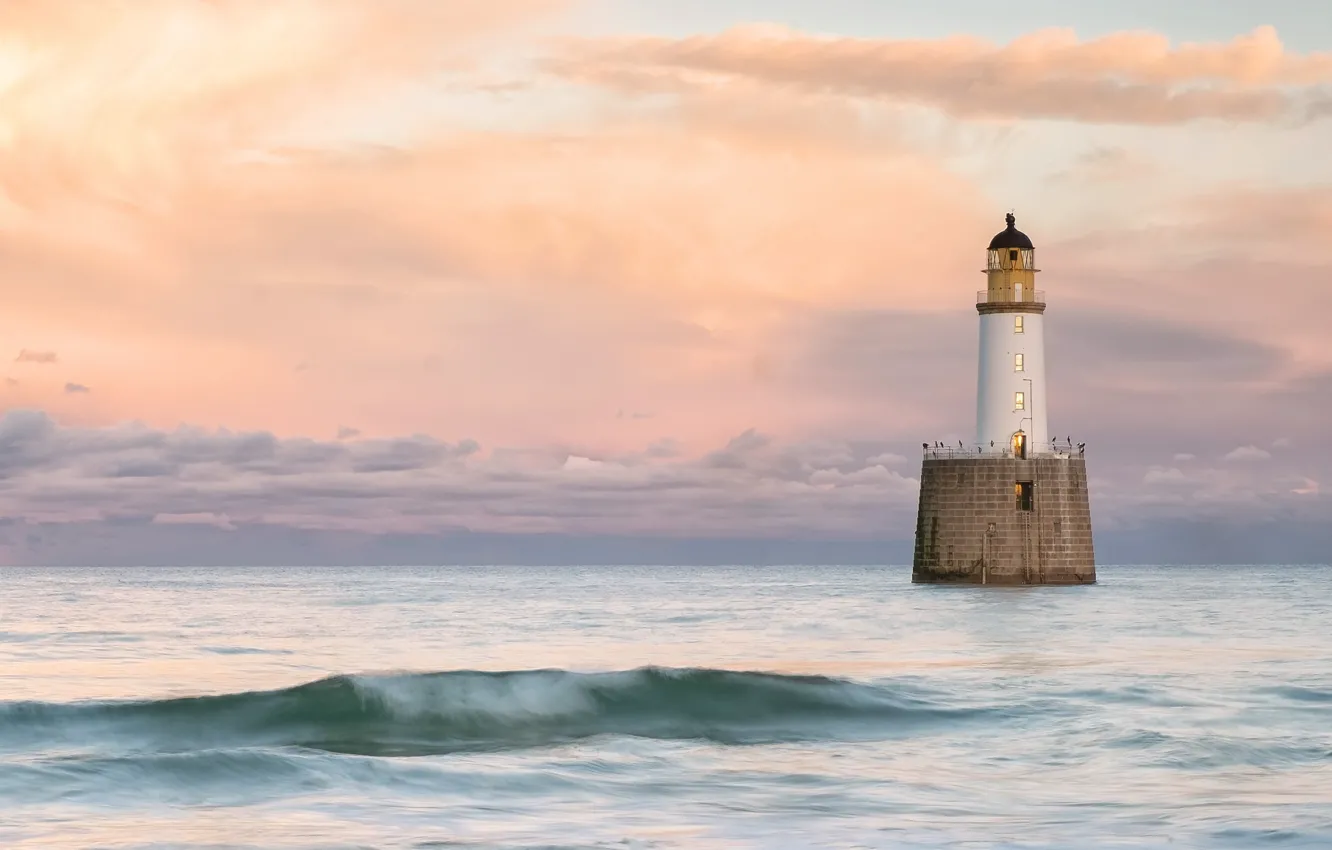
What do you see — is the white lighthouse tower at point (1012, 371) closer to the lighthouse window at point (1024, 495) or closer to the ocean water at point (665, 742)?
the lighthouse window at point (1024, 495)

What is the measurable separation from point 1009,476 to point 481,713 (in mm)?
43641

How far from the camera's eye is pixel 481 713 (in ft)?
71.9

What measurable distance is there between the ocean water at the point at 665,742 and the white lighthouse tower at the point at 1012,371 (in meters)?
23.4

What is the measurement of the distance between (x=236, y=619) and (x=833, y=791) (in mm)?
37949

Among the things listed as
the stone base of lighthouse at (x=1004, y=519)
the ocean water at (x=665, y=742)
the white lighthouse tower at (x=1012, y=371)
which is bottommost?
the ocean water at (x=665, y=742)

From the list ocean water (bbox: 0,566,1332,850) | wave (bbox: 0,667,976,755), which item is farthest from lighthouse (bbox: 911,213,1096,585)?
wave (bbox: 0,667,976,755)

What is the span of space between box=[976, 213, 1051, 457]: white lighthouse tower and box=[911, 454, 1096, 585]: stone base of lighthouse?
1.02 metres

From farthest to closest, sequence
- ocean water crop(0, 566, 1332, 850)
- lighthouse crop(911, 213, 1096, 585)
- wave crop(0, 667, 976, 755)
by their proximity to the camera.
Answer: lighthouse crop(911, 213, 1096, 585) → wave crop(0, 667, 976, 755) → ocean water crop(0, 566, 1332, 850)

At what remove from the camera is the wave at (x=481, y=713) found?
1988 cm

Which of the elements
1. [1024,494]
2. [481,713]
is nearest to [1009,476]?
[1024,494]

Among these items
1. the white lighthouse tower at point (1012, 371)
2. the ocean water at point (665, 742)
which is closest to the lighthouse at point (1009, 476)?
the white lighthouse tower at point (1012, 371)

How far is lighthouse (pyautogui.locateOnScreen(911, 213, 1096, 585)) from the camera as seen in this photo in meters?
62.8

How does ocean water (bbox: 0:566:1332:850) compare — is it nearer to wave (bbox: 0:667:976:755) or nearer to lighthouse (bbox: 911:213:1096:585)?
wave (bbox: 0:667:976:755)

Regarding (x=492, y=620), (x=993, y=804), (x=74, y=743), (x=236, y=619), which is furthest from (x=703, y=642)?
(x=993, y=804)
